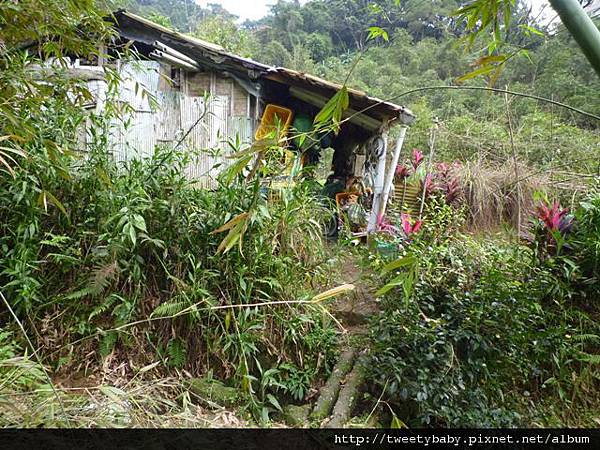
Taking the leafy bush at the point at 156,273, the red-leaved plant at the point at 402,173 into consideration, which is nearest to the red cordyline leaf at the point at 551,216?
the leafy bush at the point at 156,273

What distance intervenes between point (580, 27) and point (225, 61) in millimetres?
4863

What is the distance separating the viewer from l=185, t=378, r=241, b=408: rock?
2.15 meters

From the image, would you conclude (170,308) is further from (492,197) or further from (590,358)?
(492,197)

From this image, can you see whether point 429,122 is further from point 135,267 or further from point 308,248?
point 135,267

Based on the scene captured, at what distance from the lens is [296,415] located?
84.7 inches

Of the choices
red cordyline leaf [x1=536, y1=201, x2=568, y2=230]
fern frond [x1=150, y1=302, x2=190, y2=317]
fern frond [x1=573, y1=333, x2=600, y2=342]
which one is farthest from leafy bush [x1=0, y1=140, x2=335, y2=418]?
red cordyline leaf [x1=536, y1=201, x2=568, y2=230]

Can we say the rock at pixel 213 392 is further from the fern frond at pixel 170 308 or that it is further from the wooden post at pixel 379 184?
the wooden post at pixel 379 184

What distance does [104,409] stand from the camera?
5.70 feet

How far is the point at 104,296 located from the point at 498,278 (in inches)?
107

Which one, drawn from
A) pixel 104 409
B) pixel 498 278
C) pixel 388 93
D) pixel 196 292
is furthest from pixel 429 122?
pixel 104 409

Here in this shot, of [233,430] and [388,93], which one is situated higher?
[388,93]

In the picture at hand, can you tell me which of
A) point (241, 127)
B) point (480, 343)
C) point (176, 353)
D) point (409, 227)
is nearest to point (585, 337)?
point (480, 343)

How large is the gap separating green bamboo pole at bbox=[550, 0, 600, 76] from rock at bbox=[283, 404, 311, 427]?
2.17 metres

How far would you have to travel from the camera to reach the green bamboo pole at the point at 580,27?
1.83ft
